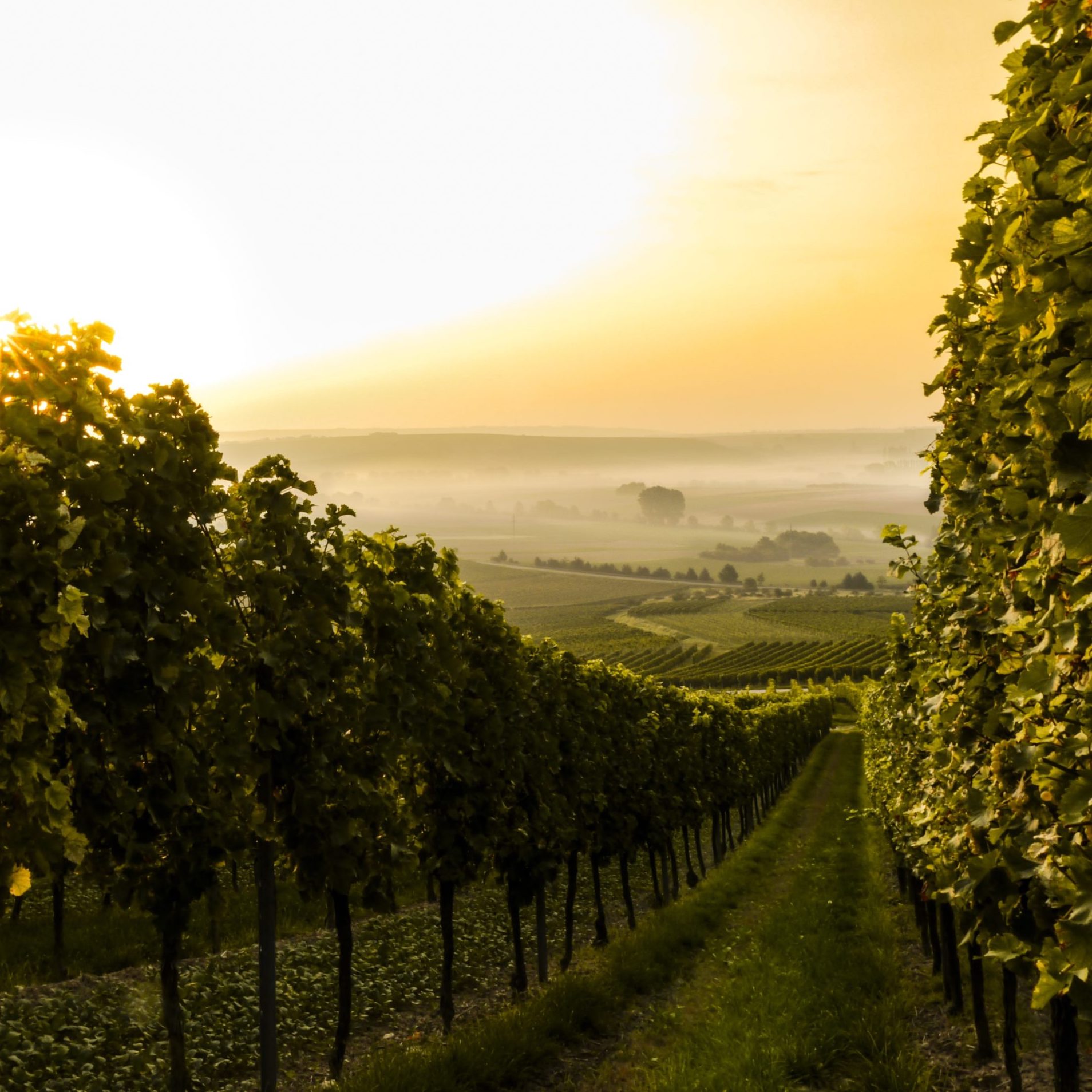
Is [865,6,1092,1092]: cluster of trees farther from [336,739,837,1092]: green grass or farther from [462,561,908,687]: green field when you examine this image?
[462,561,908,687]: green field

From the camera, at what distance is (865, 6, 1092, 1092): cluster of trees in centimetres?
393

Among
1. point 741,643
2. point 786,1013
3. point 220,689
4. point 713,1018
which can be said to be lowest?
point 713,1018

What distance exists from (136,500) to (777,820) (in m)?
36.0

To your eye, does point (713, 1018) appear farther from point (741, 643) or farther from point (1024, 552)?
point (741, 643)

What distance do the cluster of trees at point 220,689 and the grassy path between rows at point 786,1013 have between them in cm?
283

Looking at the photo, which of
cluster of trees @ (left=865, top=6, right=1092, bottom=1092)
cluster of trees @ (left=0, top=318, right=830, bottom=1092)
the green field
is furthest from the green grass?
the green field

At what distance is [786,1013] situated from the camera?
11641 millimetres

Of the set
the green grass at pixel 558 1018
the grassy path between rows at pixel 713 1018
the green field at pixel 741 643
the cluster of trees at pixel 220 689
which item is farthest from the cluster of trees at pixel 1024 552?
the green field at pixel 741 643

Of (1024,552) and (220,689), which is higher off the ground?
(1024,552)

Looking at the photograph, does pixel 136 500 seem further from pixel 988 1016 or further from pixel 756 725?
pixel 756 725

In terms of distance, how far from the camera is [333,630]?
9.93 m

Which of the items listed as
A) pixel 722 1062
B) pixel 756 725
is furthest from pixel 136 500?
pixel 756 725

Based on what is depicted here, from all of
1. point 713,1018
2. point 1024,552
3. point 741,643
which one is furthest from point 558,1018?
point 741,643

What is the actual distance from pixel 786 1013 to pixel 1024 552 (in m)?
8.50
